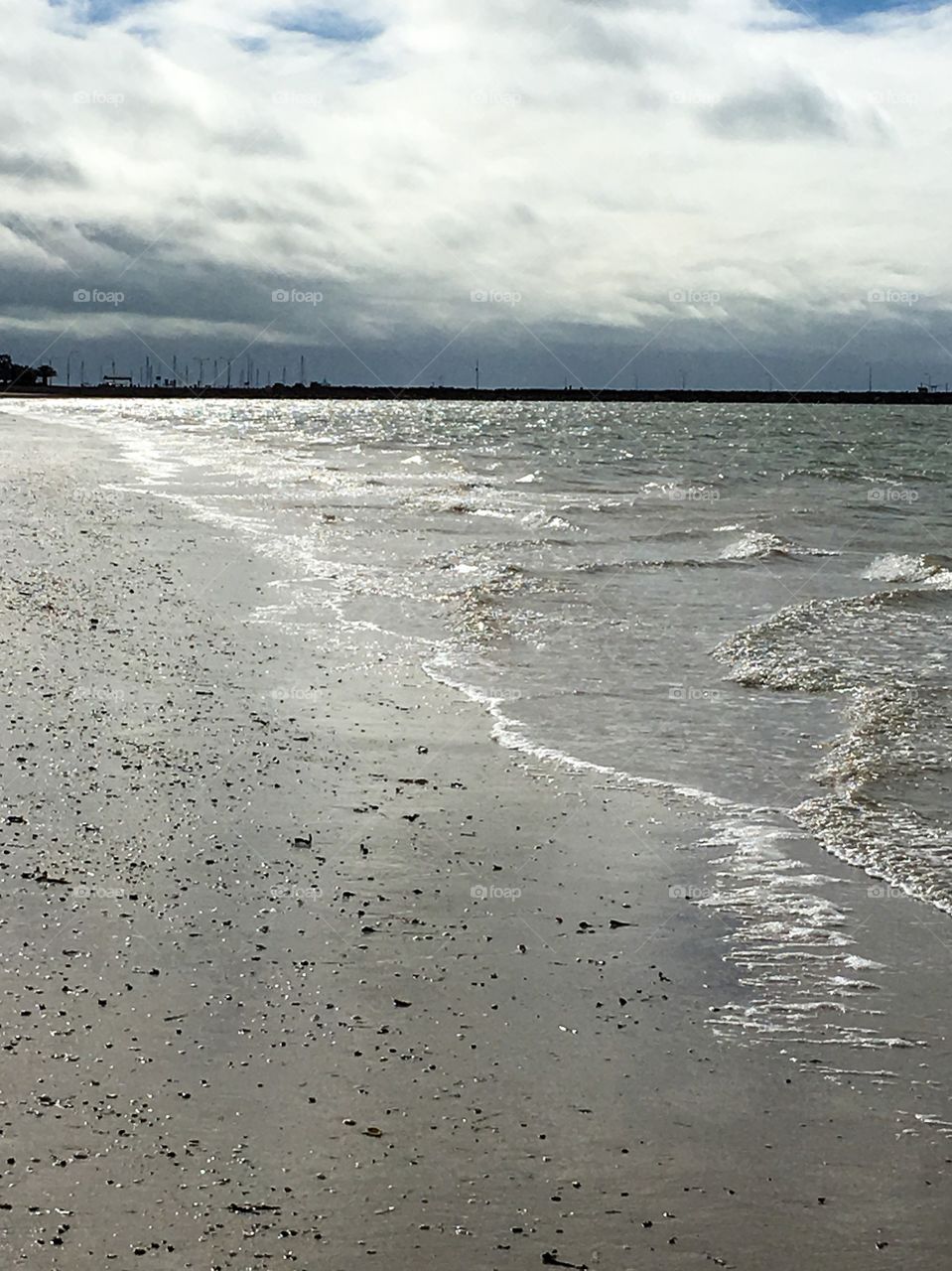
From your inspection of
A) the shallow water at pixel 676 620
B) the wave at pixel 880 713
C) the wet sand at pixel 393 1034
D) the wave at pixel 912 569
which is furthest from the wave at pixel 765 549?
the wet sand at pixel 393 1034

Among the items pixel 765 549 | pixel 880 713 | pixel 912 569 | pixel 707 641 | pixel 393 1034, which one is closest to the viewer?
pixel 393 1034

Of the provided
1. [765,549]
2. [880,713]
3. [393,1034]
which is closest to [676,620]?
[880,713]

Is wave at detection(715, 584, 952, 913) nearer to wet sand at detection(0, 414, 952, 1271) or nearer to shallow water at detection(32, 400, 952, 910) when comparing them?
shallow water at detection(32, 400, 952, 910)

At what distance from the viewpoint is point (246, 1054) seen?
4.61m

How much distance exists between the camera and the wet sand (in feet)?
12.4

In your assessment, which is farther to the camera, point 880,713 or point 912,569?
point 912,569

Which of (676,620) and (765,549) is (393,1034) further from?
(765,549)

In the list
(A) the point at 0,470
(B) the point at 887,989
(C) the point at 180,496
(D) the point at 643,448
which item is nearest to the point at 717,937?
(B) the point at 887,989

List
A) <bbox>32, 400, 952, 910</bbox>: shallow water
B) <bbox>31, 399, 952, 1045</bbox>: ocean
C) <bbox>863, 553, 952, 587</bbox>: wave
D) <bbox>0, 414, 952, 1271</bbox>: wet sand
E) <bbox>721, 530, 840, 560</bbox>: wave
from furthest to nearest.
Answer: <bbox>721, 530, 840, 560</bbox>: wave < <bbox>863, 553, 952, 587</bbox>: wave < <bbox>32, 400, 952, 910</bbox>: shallow water < <bbox>31, 399, 952, 1045</bbox>: ocean < <bbox>0, 414, 952, 1271</bbox>: wet sand

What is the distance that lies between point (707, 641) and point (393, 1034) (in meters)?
9.48

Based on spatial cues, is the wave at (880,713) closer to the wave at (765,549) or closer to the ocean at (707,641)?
the ocean at (707,641)

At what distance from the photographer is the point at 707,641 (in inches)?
545

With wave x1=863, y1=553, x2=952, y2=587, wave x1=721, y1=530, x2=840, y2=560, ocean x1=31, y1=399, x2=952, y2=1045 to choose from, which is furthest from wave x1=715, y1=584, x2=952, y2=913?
wave x1=721, y1=530, x2=840, y2=560

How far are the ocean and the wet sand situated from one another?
15.7 inches
